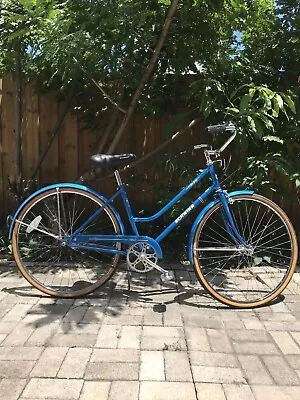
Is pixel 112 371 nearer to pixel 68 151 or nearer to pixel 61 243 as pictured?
pixel 61 243

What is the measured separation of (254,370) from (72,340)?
1.18 metres

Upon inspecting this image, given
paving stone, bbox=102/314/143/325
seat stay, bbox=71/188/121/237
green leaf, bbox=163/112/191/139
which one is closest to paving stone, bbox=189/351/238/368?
paving stone, bbox=102/314/143/325

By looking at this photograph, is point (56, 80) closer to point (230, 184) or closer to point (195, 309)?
point (230, 184)

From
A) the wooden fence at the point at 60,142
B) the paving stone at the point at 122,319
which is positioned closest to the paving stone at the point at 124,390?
the paving stone at the point at 122,319

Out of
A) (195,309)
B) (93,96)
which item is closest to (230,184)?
(195,309)

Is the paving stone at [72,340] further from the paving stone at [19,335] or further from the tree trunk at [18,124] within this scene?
the tree trunk at [18,124]

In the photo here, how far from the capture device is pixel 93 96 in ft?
15.7

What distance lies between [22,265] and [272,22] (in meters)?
3.48

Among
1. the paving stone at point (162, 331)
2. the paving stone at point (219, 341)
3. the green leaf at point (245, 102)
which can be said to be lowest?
the paving stone at point (162, 331)

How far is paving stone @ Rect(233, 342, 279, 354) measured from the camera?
8.64 feet

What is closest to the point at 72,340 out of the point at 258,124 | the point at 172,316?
the point at 172,316

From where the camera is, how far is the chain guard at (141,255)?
3.36 m

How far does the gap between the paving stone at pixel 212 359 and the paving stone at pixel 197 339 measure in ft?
0.21

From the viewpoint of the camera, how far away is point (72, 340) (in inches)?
107
